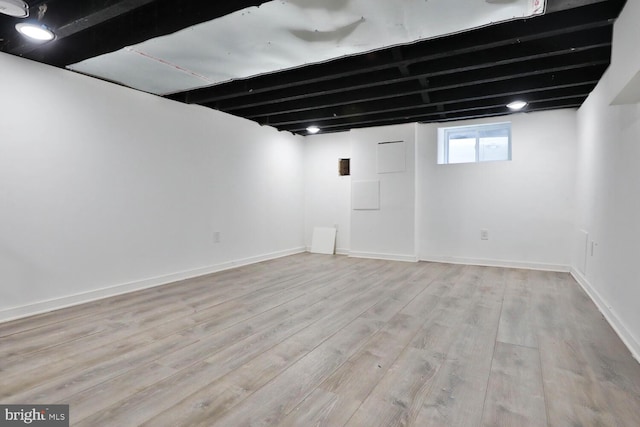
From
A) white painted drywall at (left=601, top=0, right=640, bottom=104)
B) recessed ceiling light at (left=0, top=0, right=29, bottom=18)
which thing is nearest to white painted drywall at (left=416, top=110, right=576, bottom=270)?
white painted drywall at (left=601, top=0, right=640, bottom=104)

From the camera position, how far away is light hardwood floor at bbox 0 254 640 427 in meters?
1.52

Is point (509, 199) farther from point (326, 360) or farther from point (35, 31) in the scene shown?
point (35, 31)

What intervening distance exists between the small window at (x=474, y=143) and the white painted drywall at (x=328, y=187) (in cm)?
172

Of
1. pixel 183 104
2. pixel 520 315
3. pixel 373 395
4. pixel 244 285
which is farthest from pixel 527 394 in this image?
pixel 183 104

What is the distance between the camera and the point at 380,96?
391cm

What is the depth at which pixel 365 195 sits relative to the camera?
575 cm

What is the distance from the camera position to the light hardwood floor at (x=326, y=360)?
4.99 feet

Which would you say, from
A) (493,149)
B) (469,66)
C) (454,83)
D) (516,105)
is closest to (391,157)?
(493,149)

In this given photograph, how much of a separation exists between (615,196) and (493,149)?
8.42 ft

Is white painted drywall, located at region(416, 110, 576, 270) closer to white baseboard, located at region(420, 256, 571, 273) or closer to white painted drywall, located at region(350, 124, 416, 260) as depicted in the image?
white baseboard, located at region(420, 256, 571, 273)

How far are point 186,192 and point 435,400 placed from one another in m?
3.66

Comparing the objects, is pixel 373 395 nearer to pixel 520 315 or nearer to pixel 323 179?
pixel 520 315

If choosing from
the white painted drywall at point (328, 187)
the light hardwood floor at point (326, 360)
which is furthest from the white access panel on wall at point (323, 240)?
the light hardwood floor at point (326, 360)

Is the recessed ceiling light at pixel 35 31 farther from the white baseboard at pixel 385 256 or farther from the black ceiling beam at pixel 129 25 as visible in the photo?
the white baseboard at pixel 385 256
